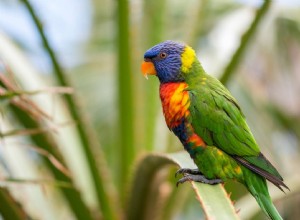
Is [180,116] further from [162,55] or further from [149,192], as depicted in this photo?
[149,192]

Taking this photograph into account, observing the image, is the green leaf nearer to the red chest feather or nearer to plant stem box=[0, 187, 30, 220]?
the red chest feather

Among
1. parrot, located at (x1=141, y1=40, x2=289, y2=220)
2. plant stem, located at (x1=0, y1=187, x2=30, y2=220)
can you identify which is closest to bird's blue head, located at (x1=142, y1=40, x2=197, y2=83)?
parrot, located at (x1=141, y1=40, x2=289, y2=220)

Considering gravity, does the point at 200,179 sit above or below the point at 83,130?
below

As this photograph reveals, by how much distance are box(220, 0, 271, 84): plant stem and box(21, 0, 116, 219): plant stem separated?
333mm

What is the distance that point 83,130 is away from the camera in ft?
4.44

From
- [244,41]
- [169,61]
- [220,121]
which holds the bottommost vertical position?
[220,121]

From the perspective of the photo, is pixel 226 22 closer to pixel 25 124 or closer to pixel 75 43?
pixel 25 124

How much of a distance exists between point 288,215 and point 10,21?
4.55 feet

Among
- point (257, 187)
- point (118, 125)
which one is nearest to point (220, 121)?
point (257, 187)

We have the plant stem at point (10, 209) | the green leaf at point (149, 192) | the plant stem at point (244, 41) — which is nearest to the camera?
the green leaf at point (149, 192)

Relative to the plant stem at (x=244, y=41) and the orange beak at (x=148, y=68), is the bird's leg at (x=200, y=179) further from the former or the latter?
the plant stem at (x=244, y=41)

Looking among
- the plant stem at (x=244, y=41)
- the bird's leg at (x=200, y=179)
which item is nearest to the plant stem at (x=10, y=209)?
the bird's leg at (x=200, y=179)

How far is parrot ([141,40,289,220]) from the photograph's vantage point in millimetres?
855

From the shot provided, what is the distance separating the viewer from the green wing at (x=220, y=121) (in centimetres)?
84
